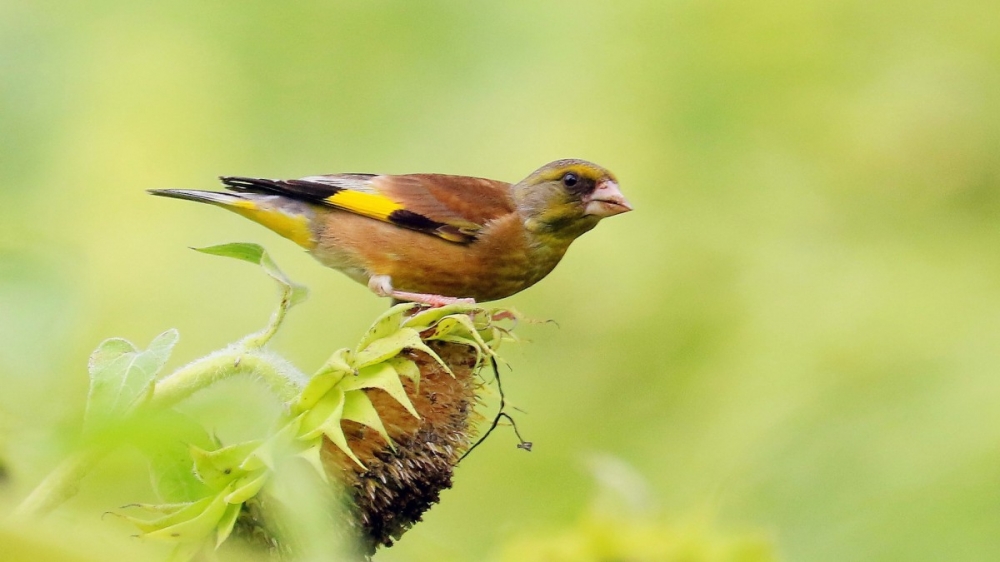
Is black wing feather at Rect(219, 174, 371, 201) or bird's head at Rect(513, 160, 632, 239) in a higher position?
bird's head at Rect(513, 160, 632, 239)

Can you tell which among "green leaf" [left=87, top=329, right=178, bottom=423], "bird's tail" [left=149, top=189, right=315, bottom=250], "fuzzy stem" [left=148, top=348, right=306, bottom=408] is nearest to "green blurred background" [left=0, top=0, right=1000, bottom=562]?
"bird's tail" [left=149, top=189, right=315, bottom=250]

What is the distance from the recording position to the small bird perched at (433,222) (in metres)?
3.56

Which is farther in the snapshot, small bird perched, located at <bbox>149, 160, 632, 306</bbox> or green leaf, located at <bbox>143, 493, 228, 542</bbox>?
small bird perched, located at <bbox>149, 160, 632, 306</bbox>

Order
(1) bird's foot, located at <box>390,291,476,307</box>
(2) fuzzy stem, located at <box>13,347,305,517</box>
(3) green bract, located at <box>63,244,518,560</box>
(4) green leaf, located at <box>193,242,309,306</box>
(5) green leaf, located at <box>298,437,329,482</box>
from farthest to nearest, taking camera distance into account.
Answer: (1) bird's foot, located at <box>390,291,476,307</box> < (4) green leaf, located at <box>193,242,309,306</box> < (5) green leaf, located at <box>298,437,329,482</box> < (3) green bract, located at <box>63,244,518,560</box> < (2) fuzzy stem, located at <box>13,347,305,517</box>

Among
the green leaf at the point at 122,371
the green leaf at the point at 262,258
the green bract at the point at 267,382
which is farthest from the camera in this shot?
the green leaf at the point at 262,258

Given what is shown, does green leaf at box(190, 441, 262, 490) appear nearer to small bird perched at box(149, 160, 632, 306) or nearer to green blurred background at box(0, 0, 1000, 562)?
green blurred background at box(0, 0, 1000, 562)

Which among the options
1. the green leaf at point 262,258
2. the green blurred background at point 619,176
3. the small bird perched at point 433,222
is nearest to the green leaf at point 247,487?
the green leaf at point 262,258

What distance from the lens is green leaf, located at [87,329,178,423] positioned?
161 cm

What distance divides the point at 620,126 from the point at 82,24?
2692 mm

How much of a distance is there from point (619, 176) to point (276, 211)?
1723 mm

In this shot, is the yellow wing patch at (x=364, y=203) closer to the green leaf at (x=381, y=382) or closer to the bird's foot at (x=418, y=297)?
the bird's foot at (x=418, y=297)

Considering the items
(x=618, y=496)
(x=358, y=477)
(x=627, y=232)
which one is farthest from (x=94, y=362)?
(x=627, y=232)

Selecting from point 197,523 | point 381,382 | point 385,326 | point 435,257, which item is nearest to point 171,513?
point 197,523

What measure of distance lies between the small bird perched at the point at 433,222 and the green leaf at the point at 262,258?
115cm
